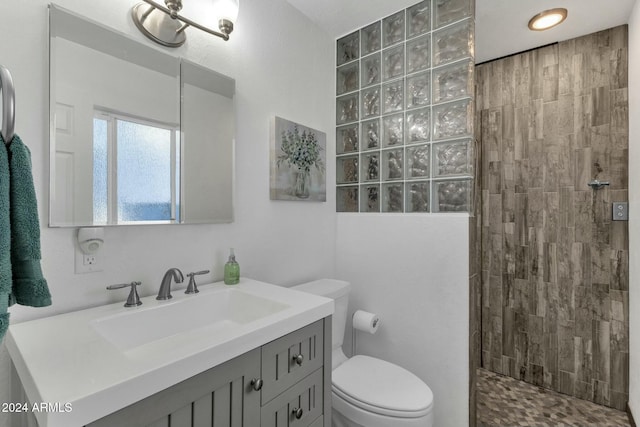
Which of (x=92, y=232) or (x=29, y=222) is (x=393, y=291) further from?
(x=29, y=222)

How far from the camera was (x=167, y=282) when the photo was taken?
44.2 inches

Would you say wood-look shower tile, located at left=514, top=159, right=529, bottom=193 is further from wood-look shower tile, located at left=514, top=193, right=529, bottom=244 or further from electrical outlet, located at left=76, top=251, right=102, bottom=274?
electrical outlet, located at left=76, top=251, right=102, bottom=274

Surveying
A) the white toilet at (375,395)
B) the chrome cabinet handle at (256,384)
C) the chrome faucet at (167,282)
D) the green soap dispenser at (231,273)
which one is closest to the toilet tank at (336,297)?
the white toilet at (375,395)

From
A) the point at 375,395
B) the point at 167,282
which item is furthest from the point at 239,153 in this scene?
the point at 375,395

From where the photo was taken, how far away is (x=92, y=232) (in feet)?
3.33

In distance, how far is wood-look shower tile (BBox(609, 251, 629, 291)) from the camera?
1.89 m

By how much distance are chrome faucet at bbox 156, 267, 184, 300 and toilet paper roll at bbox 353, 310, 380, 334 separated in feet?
3.50

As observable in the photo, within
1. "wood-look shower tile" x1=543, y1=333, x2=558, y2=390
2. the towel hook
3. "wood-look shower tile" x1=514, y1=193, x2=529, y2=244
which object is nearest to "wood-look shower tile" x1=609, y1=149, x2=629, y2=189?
"wood-look shower tile" x1=514, y1=193, x2=529, y2=244

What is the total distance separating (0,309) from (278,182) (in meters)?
1.23

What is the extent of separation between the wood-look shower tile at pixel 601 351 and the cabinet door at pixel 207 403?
2.26 metres

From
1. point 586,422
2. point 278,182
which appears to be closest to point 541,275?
point 586,422

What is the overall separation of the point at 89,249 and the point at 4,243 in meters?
0.52

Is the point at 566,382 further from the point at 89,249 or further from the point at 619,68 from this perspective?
the point at 89,249

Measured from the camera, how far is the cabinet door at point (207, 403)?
630 millimetres
